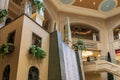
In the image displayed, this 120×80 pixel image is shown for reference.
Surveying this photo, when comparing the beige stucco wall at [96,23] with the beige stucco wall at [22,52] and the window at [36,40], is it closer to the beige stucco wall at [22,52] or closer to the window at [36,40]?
the window at [36,40]

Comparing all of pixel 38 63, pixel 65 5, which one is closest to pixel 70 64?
pixel 38 63

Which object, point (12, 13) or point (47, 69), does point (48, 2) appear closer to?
point (12, 13)

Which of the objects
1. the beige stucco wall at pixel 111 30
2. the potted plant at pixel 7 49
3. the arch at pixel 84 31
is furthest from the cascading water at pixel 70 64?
the arch at pixel 84 31

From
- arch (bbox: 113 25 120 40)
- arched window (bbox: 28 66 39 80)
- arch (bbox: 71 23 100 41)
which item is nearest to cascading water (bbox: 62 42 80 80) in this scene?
arched window (bbox: 28 66 39 80)

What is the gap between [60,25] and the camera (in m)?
17.0

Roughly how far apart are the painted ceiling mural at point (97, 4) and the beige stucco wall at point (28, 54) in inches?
370

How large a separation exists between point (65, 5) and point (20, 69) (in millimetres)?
11920

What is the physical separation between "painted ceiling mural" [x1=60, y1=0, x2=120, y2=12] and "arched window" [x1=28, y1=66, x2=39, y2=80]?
10.8 m

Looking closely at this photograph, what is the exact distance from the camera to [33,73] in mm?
7441

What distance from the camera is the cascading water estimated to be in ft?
29.9

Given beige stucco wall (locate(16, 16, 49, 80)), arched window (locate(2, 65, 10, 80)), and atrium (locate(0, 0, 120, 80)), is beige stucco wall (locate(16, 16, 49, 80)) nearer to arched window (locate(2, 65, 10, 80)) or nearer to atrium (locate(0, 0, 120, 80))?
atrium (locate(0, 0, 120, 80))

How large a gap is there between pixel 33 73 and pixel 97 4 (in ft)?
40.9

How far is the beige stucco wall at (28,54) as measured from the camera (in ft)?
22.7

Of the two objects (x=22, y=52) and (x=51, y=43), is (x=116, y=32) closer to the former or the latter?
(x=51, y=43)
